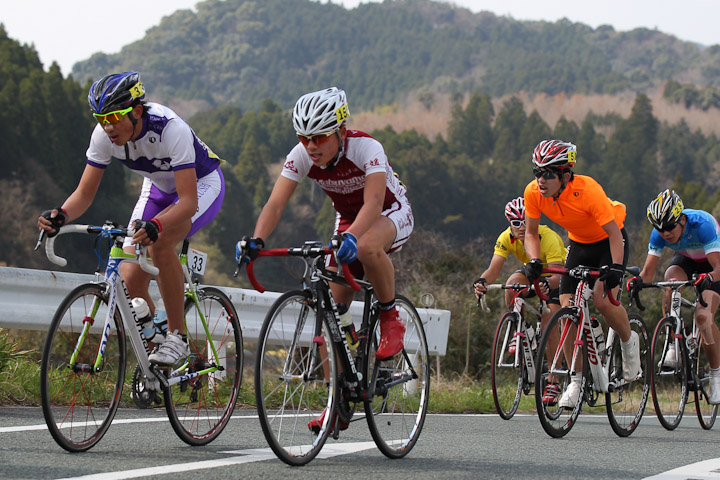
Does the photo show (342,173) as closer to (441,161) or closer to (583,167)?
(441,161)

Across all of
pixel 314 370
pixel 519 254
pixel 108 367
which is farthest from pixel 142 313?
pixel 519 254

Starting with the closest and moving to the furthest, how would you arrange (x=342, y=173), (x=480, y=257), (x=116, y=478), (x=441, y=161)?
(x=116, y=478) → (x=342, y=173) → (x=480, y=257) → (x=441, y=161)

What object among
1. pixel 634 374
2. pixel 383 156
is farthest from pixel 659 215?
pixel 383 156

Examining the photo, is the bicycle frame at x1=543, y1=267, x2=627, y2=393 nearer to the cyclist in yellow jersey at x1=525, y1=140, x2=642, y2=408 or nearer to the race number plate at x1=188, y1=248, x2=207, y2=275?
the cyclist in yellow jersey at x1=525, y1=140, x2=642, y2=408

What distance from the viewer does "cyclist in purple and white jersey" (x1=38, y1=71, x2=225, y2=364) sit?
5.39m

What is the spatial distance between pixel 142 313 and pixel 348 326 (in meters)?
1.11

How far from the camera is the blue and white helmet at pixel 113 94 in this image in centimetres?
533

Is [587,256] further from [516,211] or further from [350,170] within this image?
[350,170]

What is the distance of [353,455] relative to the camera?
5.68 m

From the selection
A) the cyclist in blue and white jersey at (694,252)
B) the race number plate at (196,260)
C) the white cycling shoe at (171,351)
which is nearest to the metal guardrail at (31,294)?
the race number plate at (196,260)

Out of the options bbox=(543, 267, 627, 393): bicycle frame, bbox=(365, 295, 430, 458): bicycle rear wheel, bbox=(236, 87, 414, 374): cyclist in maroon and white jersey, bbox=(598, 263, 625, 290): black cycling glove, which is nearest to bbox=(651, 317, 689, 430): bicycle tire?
bbox=(543, 267, 627, 393): bicycle frame

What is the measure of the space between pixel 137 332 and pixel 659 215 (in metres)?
5.33

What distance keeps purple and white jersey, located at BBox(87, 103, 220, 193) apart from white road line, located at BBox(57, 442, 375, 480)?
1.59 metres

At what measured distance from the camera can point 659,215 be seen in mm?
9109
